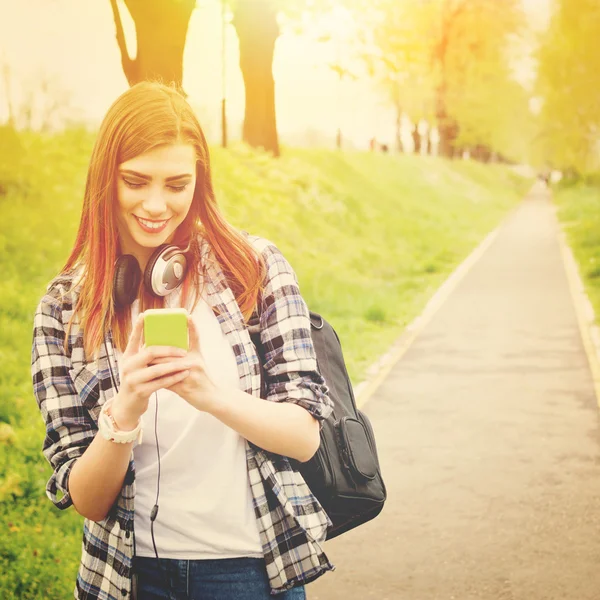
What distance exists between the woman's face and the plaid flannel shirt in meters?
0.19

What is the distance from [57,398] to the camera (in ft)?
6.09

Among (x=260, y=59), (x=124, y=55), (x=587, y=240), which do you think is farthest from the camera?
(x=587, y=240)

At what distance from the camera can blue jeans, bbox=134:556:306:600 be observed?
1855 mm

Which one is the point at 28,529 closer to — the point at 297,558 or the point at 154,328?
the point at 297,558

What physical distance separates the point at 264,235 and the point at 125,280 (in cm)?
1228

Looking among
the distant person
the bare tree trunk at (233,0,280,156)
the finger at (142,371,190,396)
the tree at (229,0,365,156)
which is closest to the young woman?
the finger at (142,371,190,396)

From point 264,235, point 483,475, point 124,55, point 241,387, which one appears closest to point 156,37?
point 124,55

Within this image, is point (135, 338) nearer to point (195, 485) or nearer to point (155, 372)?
point (155, 372)

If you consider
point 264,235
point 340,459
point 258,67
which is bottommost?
point 264,235

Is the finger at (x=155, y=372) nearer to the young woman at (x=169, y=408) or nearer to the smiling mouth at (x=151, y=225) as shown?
the young woman at (x=169, y=408)

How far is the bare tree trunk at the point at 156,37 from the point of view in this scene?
9.52 m

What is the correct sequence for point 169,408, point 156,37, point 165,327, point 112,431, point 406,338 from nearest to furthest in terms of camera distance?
point 165,327 → point 112,431 → point 169,408 → point 156,37 → point 406,338

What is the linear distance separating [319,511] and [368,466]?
0.98ft

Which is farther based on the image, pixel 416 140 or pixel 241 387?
pixel 416 140
